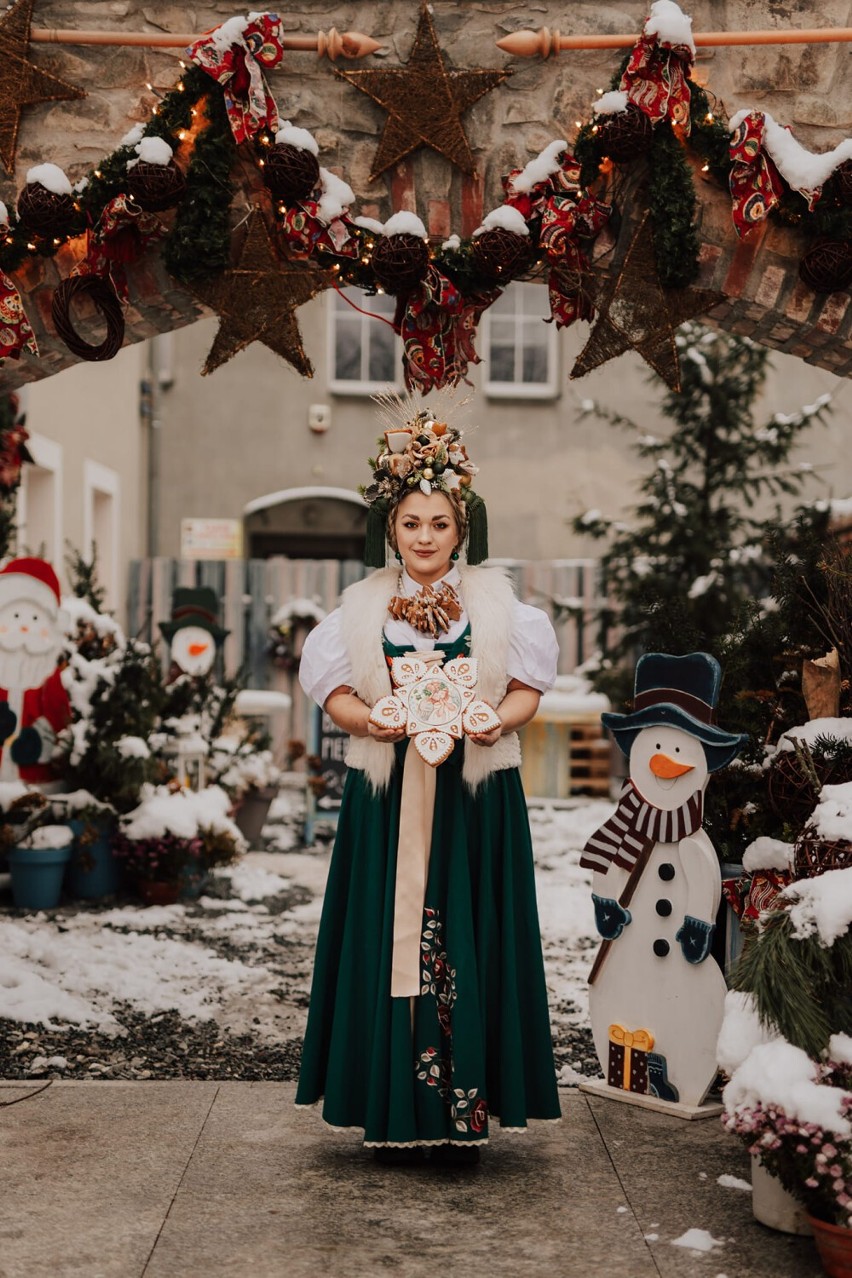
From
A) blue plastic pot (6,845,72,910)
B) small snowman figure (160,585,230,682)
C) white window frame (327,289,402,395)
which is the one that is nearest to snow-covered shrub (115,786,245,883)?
blue plastic pot (6,845,72,910)

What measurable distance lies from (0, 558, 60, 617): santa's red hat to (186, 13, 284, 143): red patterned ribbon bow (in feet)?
8.81

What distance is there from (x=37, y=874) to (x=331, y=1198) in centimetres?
387

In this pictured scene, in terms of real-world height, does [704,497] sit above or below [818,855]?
above

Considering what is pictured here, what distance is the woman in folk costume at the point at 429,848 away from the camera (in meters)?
3.63

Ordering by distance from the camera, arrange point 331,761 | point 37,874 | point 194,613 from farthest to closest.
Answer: point 331,761
point 194,613
point 37,874

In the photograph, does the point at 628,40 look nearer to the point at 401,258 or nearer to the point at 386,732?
the point at 401,258

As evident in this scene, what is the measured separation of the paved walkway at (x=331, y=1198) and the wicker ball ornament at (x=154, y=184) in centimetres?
280

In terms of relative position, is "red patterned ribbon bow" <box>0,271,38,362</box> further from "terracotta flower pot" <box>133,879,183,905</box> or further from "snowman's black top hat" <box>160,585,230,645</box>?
"snowman's black top hat" <box>160,585,230,645</box>

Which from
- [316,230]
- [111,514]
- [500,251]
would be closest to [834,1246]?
[500,251]

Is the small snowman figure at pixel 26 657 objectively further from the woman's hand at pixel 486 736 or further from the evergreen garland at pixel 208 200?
the woman's hand at pixel 486 736

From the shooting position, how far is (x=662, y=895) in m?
4.15

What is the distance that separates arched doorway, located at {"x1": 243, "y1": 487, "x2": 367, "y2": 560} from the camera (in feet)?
45.7

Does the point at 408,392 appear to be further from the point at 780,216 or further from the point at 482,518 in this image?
the point at 780,216

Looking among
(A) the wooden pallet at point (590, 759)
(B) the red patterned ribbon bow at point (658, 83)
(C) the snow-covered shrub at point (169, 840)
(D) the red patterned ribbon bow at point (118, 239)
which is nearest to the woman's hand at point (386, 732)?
(D) the red patterned ribbon bow at point (118, 239)
